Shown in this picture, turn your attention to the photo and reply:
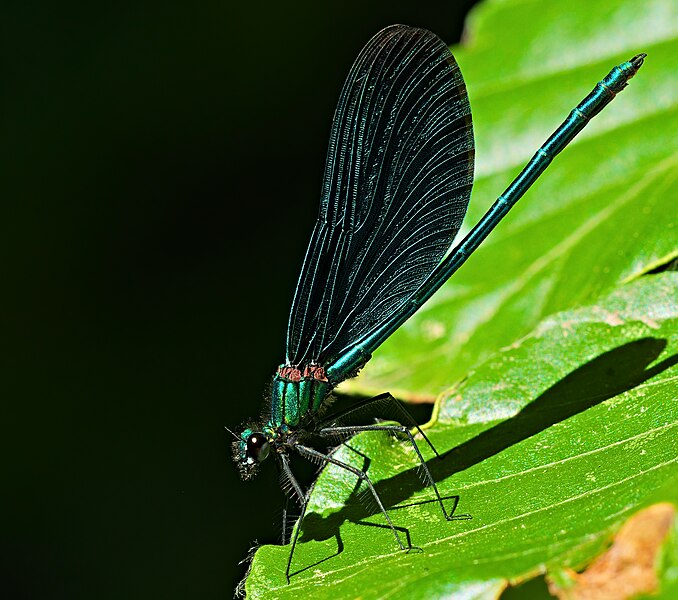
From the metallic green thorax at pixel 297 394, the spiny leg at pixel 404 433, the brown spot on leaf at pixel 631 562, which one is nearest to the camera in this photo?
the brown spot on leaf at pixel 631 562

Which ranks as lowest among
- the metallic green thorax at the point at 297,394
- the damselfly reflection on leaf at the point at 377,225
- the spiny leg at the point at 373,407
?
the spiny leg at the point at 373,407

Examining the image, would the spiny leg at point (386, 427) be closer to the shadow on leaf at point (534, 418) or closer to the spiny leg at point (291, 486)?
the shadow on leaf at point (534, 418)

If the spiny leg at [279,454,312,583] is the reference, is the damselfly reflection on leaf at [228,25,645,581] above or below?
above

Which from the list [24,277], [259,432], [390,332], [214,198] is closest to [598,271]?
[390,332]

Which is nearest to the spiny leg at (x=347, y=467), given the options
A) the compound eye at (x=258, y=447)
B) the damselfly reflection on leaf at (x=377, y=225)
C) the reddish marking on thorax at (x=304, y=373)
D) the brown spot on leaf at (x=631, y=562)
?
the damselfly reflection on leaf at (x=377, y=225)

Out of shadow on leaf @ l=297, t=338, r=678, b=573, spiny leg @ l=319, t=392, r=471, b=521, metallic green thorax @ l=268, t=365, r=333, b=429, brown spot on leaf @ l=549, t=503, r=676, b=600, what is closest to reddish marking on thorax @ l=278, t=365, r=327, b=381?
metallic green thorax @ l=268, t=365, r=333, b=429

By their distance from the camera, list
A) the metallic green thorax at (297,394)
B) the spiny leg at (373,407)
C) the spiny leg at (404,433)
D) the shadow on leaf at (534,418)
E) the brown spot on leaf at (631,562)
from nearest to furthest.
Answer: the brown spot on leaf at (631,562), the spiny leg at (404,433), the shadow on leaf at (534,418), the spiny leg at (373,407), the metallic green thorax at (297,394)

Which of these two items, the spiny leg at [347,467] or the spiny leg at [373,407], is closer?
the spiny leg at [347,467]

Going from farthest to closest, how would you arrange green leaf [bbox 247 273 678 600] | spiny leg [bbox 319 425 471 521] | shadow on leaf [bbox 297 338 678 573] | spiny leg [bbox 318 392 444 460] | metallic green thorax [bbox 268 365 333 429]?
metallic green thorax [bbox 268 365 333 429] < spiny leg [bbox 318 392 444 460] < shadow on leaf [bbox 297 338 678 573] < spiny leg [bbox 319 425 471 521] < green leaf [bbox 247 273 678 600]

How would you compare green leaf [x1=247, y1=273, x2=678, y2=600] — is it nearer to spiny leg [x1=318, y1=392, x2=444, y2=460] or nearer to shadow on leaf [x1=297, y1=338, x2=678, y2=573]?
shadow on leaf [x1=297, y1=338, x2=678, y2=573]
